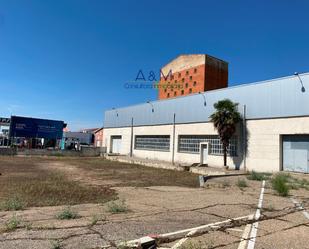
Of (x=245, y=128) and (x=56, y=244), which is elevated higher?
(x=245, y=128)

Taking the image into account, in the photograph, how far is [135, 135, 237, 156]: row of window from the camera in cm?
2749

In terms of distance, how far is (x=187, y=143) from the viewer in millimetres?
31703

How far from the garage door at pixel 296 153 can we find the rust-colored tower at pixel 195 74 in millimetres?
43822

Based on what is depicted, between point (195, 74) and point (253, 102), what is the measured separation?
44.1m

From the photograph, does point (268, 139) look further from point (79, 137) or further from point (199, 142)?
point (79, 137)

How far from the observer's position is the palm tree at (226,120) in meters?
24.7

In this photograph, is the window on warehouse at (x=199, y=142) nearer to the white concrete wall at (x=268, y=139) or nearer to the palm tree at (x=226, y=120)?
the palm tree at (x=226, y=120)

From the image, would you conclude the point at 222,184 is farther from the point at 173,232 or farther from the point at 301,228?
the point at 173,232

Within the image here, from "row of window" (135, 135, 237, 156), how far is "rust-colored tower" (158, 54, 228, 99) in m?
29.9

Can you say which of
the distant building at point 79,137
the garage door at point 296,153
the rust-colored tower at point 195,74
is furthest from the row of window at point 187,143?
the distant building at point 79,137

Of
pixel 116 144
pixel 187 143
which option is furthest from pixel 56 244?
pixel 116 144

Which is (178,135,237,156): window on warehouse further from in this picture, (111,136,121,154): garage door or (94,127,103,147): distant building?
(94,127,103,147): distant building

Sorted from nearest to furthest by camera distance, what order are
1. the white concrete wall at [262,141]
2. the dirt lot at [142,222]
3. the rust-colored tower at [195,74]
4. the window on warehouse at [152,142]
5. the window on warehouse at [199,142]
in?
1. the dirt lot at [142,222]
2. the white concrete wall at [262,141]
3. the window on warehouse at [199,142]
4. the window on warehouse at [152,142]
5. the rust-colored tower at [195,74]

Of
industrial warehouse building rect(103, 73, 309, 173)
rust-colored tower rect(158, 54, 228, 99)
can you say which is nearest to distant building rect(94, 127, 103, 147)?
rust-colored tower rect(158, 54, 228, 99)
